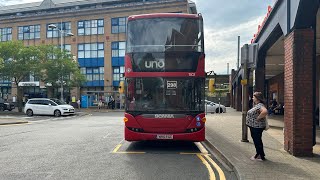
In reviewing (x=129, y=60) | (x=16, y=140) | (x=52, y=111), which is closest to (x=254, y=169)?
(x=129, y=60)

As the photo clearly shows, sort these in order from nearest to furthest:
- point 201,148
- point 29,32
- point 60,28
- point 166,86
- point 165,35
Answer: point 166,86, point 165,35, point 201,148, point 60,28, point 29,32

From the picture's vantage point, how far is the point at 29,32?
182 ft

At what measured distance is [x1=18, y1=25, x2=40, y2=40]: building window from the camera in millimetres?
55031

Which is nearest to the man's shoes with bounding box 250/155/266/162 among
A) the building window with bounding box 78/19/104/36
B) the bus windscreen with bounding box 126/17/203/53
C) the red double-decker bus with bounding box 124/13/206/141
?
the red double-decker bus with bounding box 124/13/206/141

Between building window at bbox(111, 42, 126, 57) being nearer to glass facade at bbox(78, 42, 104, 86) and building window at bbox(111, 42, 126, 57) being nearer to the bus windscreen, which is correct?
glass facade at bbox(78, 42, 104, 86)

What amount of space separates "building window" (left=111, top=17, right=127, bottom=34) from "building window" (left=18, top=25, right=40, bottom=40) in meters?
13.5

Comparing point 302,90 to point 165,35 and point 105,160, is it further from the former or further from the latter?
point 105,160

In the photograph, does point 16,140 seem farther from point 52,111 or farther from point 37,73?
point 37,73

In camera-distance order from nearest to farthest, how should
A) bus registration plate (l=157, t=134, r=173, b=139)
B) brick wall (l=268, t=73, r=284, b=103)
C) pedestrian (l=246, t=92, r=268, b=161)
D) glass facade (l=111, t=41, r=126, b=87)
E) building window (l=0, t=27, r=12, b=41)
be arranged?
pedestrian (l=246, t=92, r=268, b=161) < bus registration plate (l=157, t=134, r=173, b=139) < brick wall (l=268, t=73, r=284, b=103) < glass facade (l=111, t=41, r=126, b=87) < building window (l=0, t=27, r=12, b=41)

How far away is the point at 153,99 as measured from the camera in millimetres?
9969

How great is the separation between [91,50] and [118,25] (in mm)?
5666

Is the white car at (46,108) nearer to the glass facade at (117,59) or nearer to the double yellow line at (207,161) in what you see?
the double yellow line at (207,161)

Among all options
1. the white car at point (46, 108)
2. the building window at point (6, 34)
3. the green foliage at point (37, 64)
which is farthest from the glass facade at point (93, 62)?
the white car at point (46, 108)

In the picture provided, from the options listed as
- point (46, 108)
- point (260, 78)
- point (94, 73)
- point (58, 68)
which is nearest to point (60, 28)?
point (94, 73)
